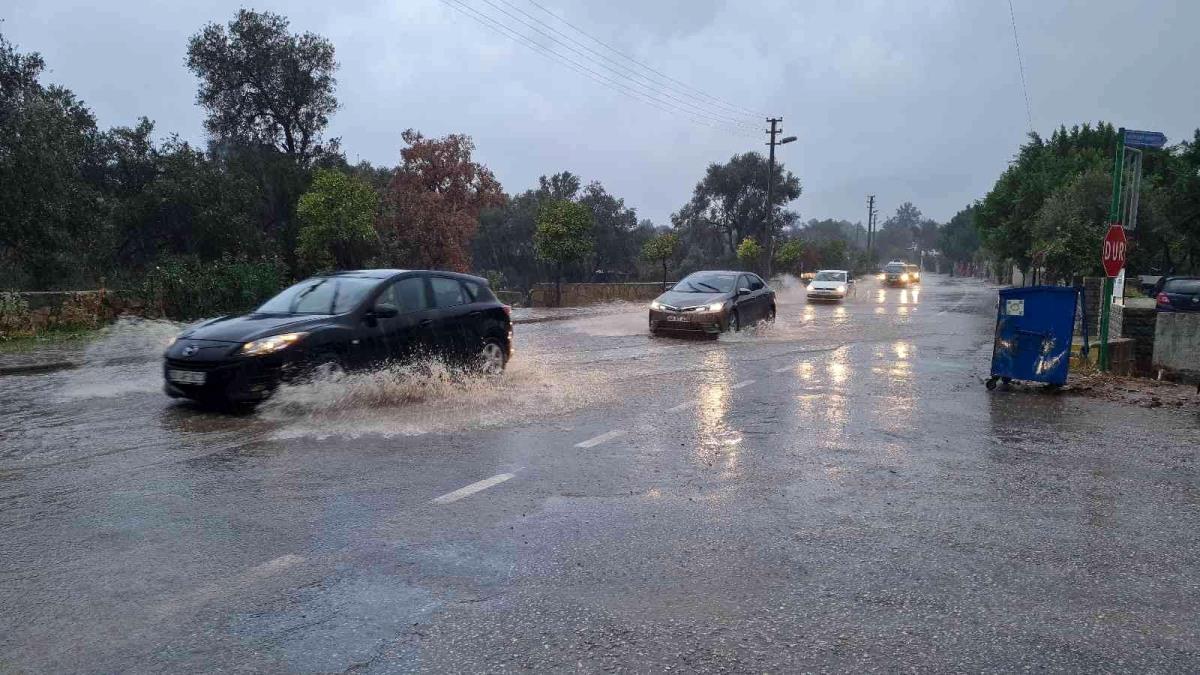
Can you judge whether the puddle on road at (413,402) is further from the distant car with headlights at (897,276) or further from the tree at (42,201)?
the distant car with headlights at (897,276)

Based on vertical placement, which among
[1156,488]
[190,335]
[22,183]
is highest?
[22,183]

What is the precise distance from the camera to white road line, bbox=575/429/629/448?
7.06 meters

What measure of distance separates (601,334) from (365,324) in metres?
9.48

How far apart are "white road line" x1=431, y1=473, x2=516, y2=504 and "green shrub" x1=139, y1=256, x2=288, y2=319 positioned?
1429 centimetres

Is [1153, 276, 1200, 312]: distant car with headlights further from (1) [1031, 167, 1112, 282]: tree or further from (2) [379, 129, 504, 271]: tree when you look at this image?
(2) [379, 129, 504, 271]: tree

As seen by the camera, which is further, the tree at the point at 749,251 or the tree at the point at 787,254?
the tree at the point at 787,254

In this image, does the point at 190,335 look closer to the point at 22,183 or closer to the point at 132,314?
the point at 132,314

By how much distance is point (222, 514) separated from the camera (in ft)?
16.4

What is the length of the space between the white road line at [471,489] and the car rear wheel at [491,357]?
15.1ft

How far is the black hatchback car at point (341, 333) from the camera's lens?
796 cm

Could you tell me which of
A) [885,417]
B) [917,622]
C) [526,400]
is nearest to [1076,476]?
[885,417]

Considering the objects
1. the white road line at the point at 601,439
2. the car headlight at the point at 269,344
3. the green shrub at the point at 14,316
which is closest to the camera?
the white road line at the point at 601,439

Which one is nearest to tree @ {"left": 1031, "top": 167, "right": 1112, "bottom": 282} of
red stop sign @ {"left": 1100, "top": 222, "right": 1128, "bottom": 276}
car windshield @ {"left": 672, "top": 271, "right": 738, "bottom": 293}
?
car windshield @ {"left": 672, "top": 271, "right": 738, "bottom": 293}

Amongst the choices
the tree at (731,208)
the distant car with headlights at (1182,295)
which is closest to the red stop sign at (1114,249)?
the distant car with headlights at (1182,295)
